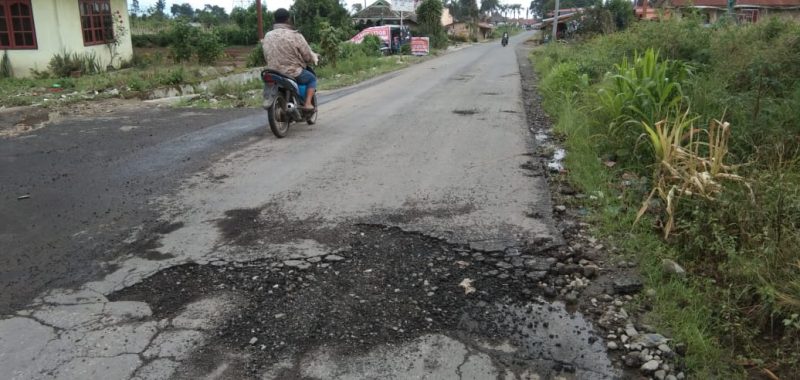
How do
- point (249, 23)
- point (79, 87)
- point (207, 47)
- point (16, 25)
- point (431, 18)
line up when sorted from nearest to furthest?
point (79, 87) < point (16, 25) < point (207, 47) < point (249, 23) < point (431, 18)

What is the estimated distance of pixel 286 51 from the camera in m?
7.89

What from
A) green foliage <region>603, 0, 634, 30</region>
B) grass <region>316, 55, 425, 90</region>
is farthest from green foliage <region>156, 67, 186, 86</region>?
green foliage <region>603, 0, 634, 30</region>

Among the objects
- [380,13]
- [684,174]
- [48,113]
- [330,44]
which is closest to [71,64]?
[48,113]

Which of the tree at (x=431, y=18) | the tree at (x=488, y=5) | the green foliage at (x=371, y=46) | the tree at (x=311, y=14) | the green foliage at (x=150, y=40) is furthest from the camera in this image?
the tree at (x=488, y=5)

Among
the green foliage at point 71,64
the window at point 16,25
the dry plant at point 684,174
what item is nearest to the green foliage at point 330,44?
the green foliage at point 71,64

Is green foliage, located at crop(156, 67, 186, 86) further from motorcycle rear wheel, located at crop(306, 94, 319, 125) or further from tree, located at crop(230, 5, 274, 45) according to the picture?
tree, located at crop(230, 5, 274, 45)

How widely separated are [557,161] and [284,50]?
398cm

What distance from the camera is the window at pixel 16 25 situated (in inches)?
627

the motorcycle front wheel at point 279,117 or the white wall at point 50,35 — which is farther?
the white wall at point 50,35

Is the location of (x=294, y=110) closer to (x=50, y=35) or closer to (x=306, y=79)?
(x=306, y=79)

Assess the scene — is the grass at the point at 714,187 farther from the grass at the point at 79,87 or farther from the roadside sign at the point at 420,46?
the roadside sign at the point at 420,46

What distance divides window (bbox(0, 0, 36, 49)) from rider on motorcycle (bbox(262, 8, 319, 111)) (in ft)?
39.6

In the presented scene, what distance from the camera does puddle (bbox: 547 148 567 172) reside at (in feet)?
20.2

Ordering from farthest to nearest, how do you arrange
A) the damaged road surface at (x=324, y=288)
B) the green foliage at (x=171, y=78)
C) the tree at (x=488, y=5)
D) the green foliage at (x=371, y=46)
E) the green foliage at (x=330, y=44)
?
the tree at (x=488, y=5), the green foliage at (x=371, y=46), the green foliage at (x=330, y=44), the green foliage at (x=171, y=78), the damaged road surface at (x=324, y=288)
